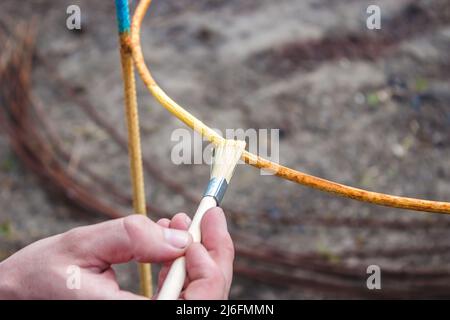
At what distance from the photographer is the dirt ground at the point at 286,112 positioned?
6.89 ft

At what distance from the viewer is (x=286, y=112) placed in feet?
8.45

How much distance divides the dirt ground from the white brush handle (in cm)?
133

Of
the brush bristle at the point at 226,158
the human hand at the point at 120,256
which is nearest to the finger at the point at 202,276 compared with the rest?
the human hand at the point at 120,256

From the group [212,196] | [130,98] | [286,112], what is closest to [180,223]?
[212,196]

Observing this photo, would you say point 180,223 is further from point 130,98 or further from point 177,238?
point 130,98

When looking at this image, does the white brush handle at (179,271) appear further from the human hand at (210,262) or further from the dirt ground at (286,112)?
the dirt ground at (286,112)

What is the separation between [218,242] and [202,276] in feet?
0.18

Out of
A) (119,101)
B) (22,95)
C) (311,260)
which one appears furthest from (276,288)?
(22,95)

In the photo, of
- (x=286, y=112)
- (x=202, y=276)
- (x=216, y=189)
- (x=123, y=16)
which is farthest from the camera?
(x=286, y=112)

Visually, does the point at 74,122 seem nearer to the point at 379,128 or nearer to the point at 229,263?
the point at 379,128

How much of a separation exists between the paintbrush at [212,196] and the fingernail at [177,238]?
2cm

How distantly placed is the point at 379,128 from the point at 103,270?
6.57ft

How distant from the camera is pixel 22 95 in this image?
2.68 meters

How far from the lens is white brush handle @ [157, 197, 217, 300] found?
24.3 inches
